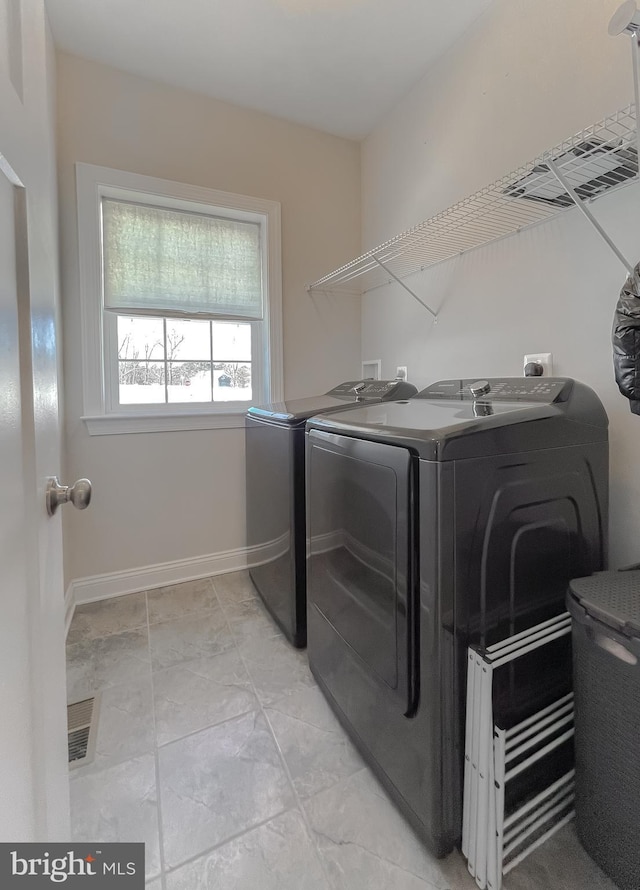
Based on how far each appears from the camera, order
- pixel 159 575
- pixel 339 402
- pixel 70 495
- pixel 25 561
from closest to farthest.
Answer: pixel 25 561
pixel 70 495
pixel 339 402
pixel 159 575

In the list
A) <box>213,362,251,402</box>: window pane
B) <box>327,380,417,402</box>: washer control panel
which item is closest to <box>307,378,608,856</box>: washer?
<box>327,380,417,402</box>: washer control panel

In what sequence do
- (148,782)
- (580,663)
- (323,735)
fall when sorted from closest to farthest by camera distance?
(580,663) → (148,782) → (323,735)

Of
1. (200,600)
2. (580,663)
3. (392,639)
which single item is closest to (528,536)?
(580,663)

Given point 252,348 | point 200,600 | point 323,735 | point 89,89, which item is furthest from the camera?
point 252,348

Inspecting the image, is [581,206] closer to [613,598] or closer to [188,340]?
[613,598]

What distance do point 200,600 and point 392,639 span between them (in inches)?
57.5

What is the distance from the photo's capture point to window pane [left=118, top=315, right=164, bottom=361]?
222 cm

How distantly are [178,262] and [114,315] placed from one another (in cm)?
46

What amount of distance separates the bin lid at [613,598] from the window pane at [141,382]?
7.05 ft

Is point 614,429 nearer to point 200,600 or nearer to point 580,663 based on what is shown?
point 580,663

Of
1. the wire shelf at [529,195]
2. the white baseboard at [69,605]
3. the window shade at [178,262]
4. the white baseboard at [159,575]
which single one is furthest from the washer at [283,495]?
the white baseboard at [69,605]

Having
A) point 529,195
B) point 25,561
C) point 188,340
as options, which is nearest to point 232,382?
point 188,340

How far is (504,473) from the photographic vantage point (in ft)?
3.07

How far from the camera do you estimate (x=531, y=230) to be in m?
1.55
